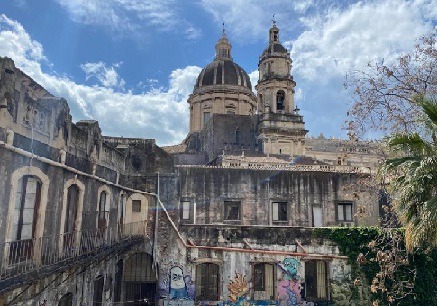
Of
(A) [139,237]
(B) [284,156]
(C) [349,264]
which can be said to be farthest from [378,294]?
(B) [284,156]

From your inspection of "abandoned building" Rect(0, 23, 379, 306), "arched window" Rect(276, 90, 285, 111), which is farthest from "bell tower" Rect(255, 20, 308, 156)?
"abandoned building" Rect(0, 23, 379, 306)

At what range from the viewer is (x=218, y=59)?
49188 mm

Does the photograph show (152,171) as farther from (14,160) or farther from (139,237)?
(14,160)

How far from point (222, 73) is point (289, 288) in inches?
1261

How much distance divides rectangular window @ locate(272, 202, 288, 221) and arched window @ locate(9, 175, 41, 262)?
15907 millimetres

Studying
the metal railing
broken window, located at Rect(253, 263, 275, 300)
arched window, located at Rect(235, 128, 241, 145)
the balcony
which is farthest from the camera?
arched window, located at Rect(235, 128, 241, 145)

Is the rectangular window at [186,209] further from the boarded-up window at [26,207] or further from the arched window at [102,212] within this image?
the boarded-up window at [26,207]

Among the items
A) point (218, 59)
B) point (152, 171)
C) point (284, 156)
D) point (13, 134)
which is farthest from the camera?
point (218, 59)

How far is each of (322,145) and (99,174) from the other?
39.7 metres

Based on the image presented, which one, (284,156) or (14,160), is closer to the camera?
(14,160)

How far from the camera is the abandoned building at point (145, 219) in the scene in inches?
405

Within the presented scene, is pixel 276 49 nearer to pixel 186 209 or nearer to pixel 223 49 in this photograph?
pixel 223 49

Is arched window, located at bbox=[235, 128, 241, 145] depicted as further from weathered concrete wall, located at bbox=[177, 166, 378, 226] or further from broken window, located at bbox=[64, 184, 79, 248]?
broken window, located at bbox=[64, 184, 79, 248]

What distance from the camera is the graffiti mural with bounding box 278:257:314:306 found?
19312 millimetres
